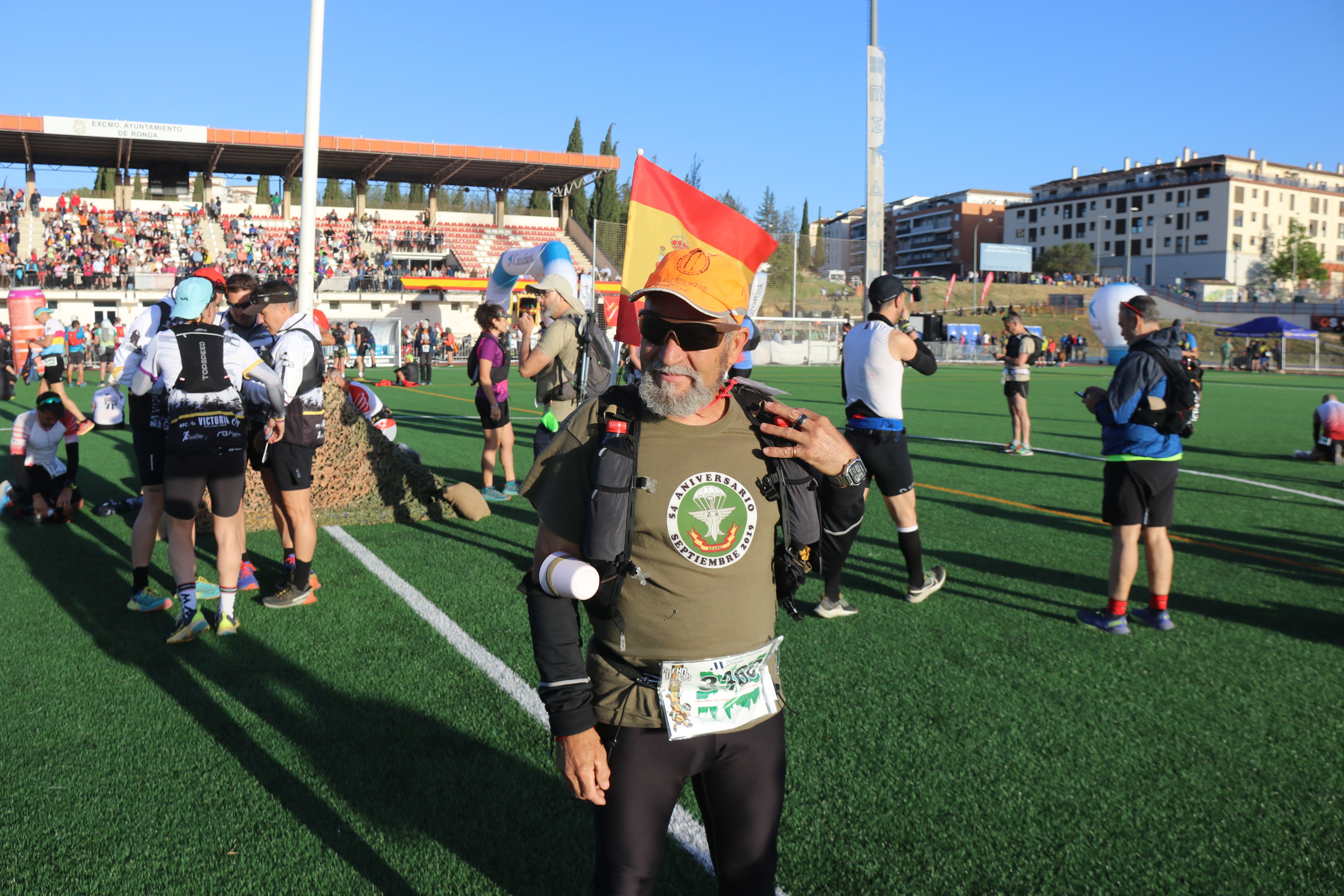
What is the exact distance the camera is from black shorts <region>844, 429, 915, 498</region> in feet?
18.0

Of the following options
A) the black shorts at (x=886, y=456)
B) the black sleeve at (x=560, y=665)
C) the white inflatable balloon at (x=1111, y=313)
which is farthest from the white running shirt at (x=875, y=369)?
the black sleeve at (x=560, y=665)

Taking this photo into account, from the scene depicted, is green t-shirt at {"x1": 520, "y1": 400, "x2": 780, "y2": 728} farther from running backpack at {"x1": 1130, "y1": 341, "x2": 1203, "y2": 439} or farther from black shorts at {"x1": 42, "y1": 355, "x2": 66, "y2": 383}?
black shorts at {"x1": 42, "y1": 355, "x2": 66, "y2": 383}

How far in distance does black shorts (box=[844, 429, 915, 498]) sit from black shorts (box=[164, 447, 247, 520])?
355 cm

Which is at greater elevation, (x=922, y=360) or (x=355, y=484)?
(x=922, y=360)

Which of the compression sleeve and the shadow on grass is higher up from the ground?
the compression sleeve

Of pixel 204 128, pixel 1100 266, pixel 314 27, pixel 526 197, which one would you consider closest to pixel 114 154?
pixel 204 128

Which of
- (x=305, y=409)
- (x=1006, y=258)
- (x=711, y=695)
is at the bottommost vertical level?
(x=711, y=695)

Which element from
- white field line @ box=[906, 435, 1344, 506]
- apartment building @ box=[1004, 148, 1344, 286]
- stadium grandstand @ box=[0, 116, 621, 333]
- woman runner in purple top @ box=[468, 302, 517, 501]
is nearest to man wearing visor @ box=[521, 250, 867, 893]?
white field line @ box=[906, 435, 1344, 506]

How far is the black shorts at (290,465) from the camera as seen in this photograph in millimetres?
5457

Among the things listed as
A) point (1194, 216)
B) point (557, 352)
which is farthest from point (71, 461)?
point (1194, 216)

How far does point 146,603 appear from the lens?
5.53 metres

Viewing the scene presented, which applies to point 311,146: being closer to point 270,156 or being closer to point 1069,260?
point 270,156

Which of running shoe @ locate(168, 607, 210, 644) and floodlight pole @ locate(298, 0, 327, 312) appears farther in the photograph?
floodlight pole @ locate(298, 0, 327, 312)

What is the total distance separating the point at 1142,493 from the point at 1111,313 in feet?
5.16
